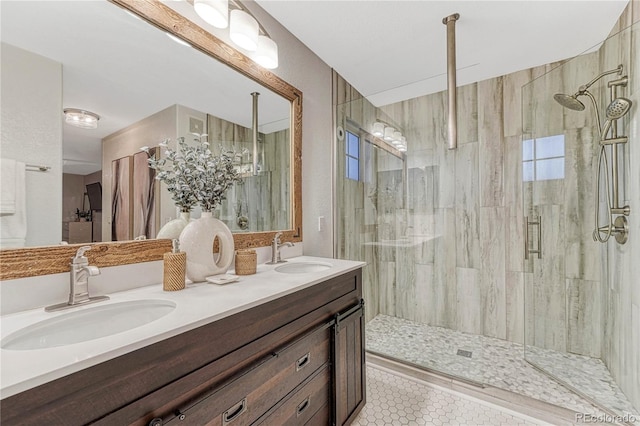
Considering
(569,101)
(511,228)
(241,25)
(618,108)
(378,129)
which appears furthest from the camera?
(378,129)

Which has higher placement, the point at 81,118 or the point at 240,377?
the point at 81,118

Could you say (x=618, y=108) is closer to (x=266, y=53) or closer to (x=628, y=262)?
(x=628, y=262)

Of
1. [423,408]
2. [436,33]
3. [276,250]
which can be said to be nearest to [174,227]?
[276,250]

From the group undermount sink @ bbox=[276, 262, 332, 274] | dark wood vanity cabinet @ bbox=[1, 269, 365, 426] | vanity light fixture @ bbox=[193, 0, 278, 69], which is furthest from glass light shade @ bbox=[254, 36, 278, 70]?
dark wood vanity cabinet @ bbox=[1, 269, 365, 426]

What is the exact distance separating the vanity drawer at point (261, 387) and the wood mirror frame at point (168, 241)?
1.99 ft

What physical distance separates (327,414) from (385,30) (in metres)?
2.28

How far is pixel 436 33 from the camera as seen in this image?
1.88 meters

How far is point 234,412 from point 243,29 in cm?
164

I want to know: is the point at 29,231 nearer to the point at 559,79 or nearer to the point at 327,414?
the point at 327,414

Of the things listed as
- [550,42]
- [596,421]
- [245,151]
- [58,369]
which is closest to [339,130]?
[245,151]

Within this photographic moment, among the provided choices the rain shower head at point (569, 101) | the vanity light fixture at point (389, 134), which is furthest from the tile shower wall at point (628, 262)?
the vanity light fixture at point (389, 134)

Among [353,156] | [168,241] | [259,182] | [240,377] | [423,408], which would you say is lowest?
[423,408]

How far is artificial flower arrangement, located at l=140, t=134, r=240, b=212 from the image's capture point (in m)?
1.19

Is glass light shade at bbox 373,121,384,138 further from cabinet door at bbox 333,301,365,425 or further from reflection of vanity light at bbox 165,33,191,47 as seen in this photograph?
reflection of vanity light at bbox 165,33,191,47
